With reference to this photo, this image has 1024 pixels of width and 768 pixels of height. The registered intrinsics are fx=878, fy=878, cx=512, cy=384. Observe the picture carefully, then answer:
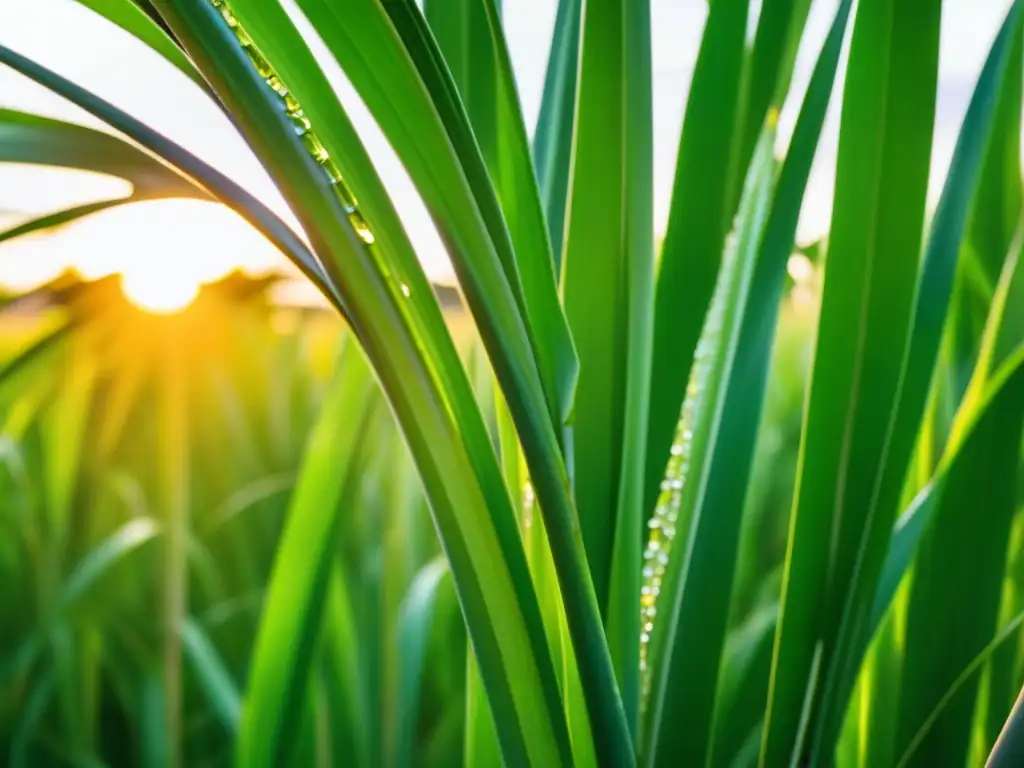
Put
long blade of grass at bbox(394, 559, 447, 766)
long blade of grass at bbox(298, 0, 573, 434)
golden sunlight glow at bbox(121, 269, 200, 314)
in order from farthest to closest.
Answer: golden sunlight glow at bbox(121, 269, 200, 314), long blade of grass at bbox(394, 559, 447, 766), long blade of grass at bbox(298, 0, 573, 434)

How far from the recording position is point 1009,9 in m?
0.28

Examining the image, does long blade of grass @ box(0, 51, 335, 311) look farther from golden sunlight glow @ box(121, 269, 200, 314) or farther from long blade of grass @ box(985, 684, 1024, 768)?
golden sunlight glow @ box(121, 269, 200, 314)

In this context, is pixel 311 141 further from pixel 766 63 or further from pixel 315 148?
pixel 766 63

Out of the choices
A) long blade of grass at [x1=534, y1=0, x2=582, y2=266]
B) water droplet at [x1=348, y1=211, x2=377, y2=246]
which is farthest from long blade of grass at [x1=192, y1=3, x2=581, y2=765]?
long blade of grass at [x1=534, y1=0, x2=582, y2=266]

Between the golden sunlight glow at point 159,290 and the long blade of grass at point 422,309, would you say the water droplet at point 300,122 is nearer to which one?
the long blade of grass at point 422,309

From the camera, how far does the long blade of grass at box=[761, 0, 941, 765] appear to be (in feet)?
0.81

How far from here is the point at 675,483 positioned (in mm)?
311

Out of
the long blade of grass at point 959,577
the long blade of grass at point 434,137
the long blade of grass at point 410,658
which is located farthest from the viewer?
the long blade of grass at point 410,658

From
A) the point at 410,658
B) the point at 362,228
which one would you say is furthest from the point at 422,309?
the point at 410,658

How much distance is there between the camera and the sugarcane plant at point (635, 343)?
183 millimetres

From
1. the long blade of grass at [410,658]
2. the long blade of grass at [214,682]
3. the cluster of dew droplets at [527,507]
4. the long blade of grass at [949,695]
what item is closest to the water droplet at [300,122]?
the cluster of dew droplets at [527,507]

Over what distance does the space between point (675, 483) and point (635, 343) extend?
0.07 meters

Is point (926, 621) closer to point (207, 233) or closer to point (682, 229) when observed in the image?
point (682, 229)

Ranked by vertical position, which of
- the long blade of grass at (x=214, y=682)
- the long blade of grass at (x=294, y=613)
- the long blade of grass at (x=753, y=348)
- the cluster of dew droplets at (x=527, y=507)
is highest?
the long blade of grass at (x=753, y=348)
